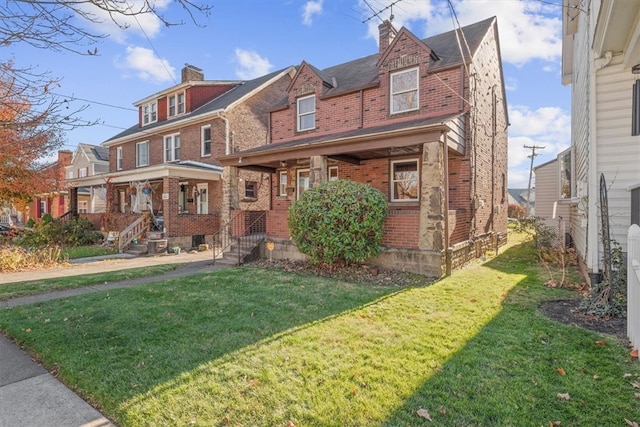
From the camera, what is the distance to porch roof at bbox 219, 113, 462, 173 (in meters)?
8.24

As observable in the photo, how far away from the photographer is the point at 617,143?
6105mm

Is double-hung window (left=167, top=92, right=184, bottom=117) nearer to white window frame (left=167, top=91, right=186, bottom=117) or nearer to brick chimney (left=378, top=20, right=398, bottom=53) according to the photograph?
white window frame (left=167, top=91, right=186, bottom=117)

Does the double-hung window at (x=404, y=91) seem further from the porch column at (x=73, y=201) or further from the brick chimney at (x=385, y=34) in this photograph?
the porch column at (x=73, y=201)

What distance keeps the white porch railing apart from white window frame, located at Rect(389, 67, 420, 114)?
861 cm

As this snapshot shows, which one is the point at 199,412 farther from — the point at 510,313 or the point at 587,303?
the point at 587,303

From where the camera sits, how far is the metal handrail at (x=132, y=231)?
1470 cm

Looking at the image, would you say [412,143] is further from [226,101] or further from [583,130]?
[226,101]

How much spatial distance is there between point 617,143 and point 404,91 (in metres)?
6.98

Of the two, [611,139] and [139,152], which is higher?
[139,152]

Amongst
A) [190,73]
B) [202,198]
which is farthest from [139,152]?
[202,198]

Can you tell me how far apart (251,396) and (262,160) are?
927 cm

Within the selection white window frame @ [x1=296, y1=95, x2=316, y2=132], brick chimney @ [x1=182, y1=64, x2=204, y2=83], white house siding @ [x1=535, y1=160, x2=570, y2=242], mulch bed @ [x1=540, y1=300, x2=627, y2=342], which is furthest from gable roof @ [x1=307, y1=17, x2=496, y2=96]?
brick chimney @ [x1=182, y1=64, x2=204, y2=83]

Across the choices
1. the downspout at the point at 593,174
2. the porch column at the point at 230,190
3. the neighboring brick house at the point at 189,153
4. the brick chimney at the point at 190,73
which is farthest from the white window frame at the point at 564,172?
the brick chimney at the point at 190,73

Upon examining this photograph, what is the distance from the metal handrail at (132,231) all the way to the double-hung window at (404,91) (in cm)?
1188
